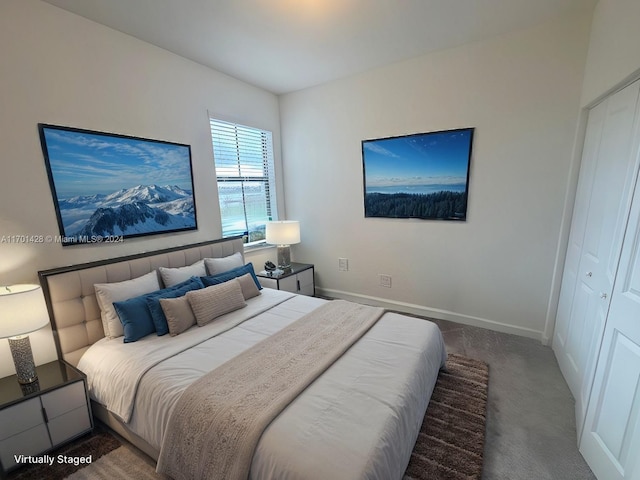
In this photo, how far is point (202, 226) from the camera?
119 inches

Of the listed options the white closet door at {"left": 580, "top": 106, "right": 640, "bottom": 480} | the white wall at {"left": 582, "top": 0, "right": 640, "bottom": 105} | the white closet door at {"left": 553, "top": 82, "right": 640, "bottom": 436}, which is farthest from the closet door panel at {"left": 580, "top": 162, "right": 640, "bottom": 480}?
the white wall at {"left": 582, "top": 0, "right": 640, "bottom": 105}

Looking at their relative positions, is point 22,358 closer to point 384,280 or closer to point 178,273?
point 178,273

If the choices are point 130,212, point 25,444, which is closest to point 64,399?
point 25,444

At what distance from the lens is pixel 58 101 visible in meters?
2.00

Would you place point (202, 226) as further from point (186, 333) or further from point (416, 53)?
point (416, 53)

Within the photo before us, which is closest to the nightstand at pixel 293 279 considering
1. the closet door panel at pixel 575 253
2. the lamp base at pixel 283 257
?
the lamp base at pixel 283 257

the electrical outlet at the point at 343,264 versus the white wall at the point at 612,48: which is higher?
the white wall at the point at 612,48

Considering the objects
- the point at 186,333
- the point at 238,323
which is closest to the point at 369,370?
the point at 238,323

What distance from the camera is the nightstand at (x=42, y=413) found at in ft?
5.05

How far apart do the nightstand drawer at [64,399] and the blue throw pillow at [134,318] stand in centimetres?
35

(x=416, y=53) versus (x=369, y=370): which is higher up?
(x=416, y=53)

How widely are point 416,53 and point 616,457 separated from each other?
330 cm

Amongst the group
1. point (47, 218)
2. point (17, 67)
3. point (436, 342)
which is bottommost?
point (436, 342)

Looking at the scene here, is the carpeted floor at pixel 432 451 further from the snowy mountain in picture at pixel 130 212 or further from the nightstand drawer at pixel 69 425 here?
the snowy mountain in picture at pixel 130 212
